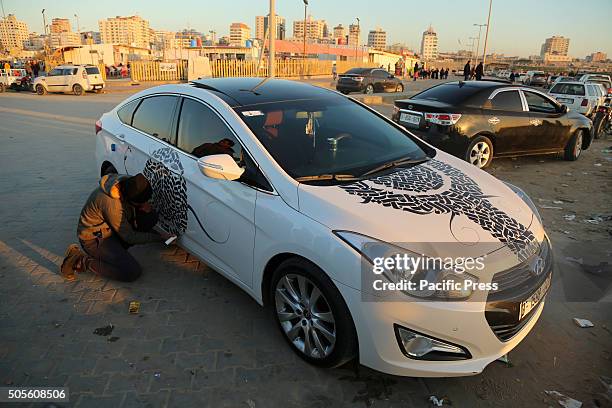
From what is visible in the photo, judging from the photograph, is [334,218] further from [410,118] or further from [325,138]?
[410,118]

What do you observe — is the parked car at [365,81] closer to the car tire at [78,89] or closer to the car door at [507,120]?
the car tire at [78,89]

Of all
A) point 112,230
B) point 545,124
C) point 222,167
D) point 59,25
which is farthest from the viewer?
point 59,25

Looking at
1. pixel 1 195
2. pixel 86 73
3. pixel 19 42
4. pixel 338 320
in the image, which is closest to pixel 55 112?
pixel 86 73

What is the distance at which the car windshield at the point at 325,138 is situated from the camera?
306 centimetres

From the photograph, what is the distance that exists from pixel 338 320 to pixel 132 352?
147cm

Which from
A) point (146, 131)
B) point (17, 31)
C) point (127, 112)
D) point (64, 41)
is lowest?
point (146, 131)

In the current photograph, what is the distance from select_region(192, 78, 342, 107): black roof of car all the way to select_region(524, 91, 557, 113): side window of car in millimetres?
5751

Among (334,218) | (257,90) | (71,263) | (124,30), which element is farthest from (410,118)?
(124,30)

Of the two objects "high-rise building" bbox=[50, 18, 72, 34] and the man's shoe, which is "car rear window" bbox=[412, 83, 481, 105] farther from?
"high-rise building" bbox=[50, 18, 72, 34]

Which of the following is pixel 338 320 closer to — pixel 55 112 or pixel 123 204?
pixel 123 204

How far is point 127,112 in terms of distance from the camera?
15.3ft

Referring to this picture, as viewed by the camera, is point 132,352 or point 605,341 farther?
point 605,341

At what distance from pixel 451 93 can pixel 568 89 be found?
906 cm

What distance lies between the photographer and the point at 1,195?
20.0 ft
